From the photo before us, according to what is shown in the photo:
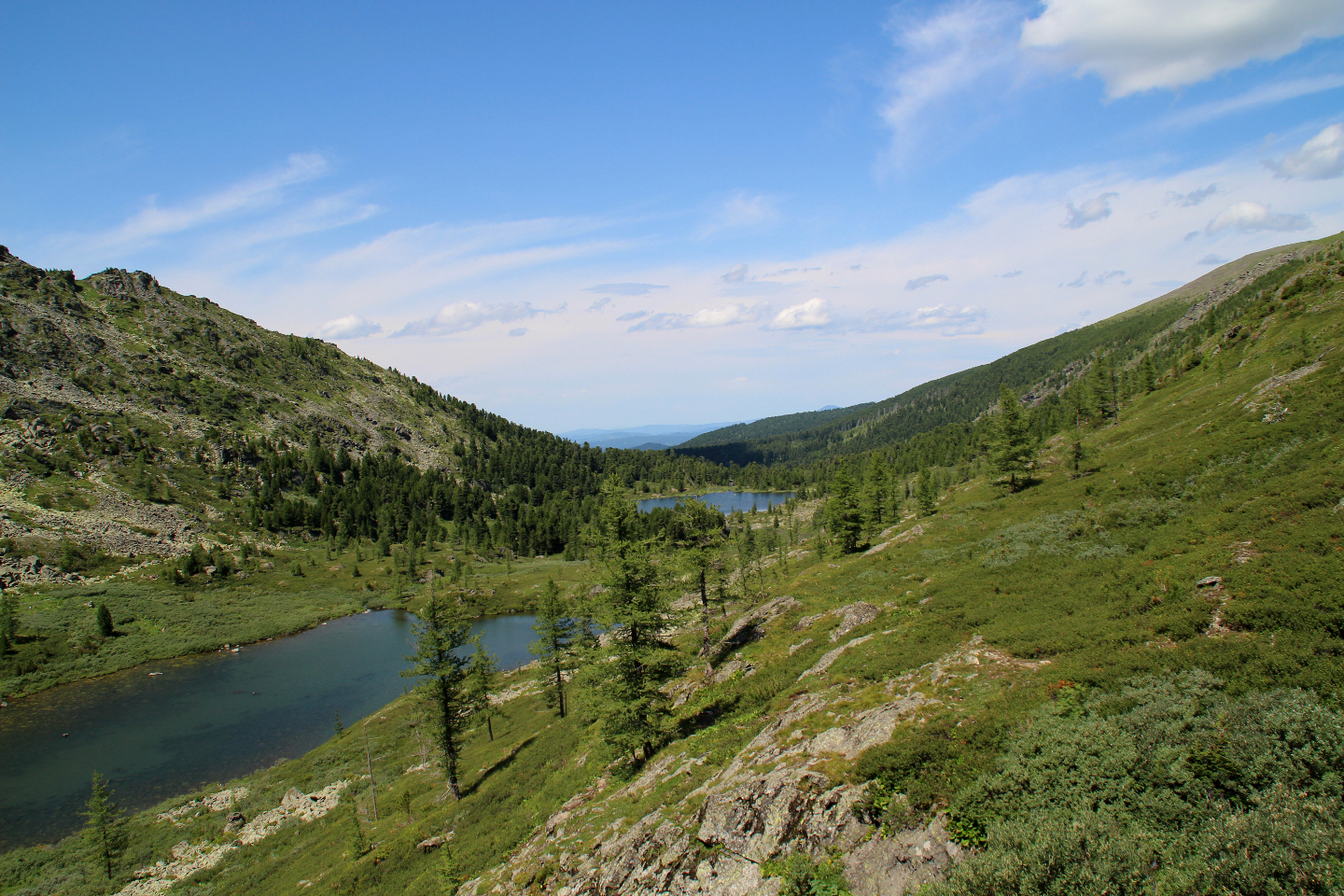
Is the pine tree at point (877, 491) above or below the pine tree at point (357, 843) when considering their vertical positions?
above

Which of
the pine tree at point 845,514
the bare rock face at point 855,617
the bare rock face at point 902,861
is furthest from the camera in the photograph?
the pine tree at point 845,514

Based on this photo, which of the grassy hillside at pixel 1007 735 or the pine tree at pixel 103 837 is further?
the pine tree at pixel 103 837

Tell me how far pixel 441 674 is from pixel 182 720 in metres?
60.4

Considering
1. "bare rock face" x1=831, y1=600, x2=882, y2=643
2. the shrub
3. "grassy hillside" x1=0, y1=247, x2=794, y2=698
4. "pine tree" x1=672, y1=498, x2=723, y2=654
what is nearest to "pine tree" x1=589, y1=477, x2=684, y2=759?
"bare rock face" x1=831, y1=600, x2=882, y2=643

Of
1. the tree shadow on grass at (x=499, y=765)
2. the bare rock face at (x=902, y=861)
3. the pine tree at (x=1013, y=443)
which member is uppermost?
the pine tree at (x=1013, y=443)

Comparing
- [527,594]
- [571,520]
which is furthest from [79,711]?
[571,520]

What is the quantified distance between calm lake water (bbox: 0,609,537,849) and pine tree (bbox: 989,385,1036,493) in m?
81.4

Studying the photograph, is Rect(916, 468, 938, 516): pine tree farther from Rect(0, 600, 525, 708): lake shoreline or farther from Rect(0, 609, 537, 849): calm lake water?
Rect(0, 600, 525, 708): lake shoreline

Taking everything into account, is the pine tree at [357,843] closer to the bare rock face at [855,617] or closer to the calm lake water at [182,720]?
the calm lake water at [182,720]

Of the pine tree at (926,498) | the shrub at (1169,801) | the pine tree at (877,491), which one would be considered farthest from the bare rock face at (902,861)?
the pine tree at (877,491)

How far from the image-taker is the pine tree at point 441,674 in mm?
41219

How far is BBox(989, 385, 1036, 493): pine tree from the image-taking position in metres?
62.6

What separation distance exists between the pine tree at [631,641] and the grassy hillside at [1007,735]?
54.8 inches

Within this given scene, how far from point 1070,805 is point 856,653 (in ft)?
47.8
